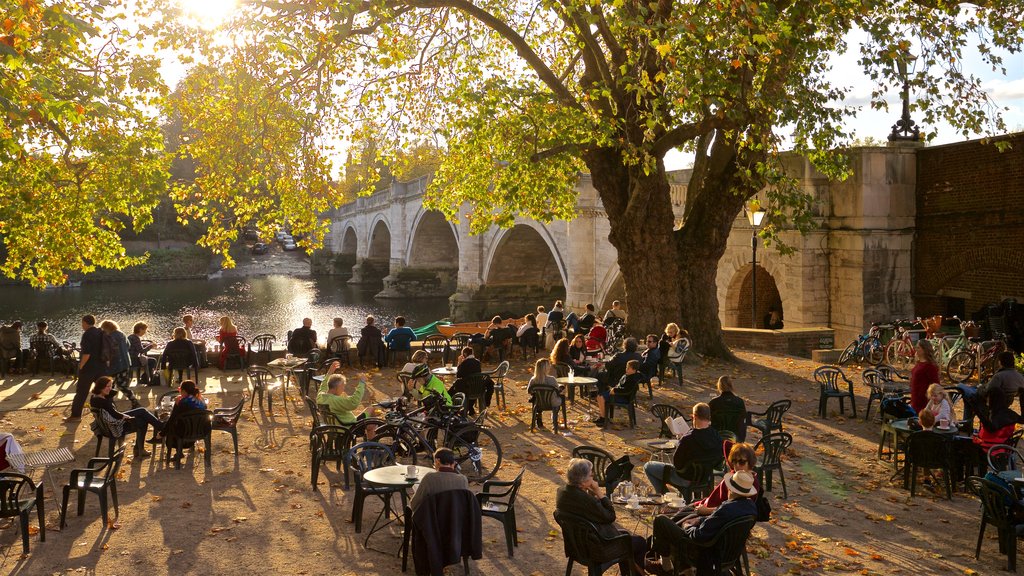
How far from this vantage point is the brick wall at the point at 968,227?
16.5 m

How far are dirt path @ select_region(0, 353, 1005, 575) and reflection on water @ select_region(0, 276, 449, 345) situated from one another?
92.3 feet

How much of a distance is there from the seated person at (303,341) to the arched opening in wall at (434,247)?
40006mm

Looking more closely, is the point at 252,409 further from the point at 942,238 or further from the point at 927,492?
the point at 942,238

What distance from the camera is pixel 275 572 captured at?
6.67m

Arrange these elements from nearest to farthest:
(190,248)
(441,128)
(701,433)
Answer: (701,433)
(441,128)
(190,248)

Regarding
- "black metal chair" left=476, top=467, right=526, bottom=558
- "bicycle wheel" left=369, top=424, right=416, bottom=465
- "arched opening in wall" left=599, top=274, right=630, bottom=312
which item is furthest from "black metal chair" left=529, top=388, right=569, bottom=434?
"arched opening in wall" left=599, top=274, right=630, bottom=312

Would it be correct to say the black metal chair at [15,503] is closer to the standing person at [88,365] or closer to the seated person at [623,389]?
the standing person at [88,365]

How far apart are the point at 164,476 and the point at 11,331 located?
860 centimetres

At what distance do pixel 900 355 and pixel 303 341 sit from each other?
10.5m

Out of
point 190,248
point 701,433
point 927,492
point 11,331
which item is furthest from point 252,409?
point 190,248

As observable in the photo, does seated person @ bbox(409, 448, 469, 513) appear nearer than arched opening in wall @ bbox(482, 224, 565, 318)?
Yes

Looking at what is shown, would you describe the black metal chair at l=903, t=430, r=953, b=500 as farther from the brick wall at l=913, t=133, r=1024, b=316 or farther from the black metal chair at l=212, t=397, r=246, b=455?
the brick wall at l=913, t=133, r=1024, b=316

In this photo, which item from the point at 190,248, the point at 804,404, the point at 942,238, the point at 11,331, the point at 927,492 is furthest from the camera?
the point at 190,248

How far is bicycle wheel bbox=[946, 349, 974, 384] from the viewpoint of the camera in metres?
→ 14.0
